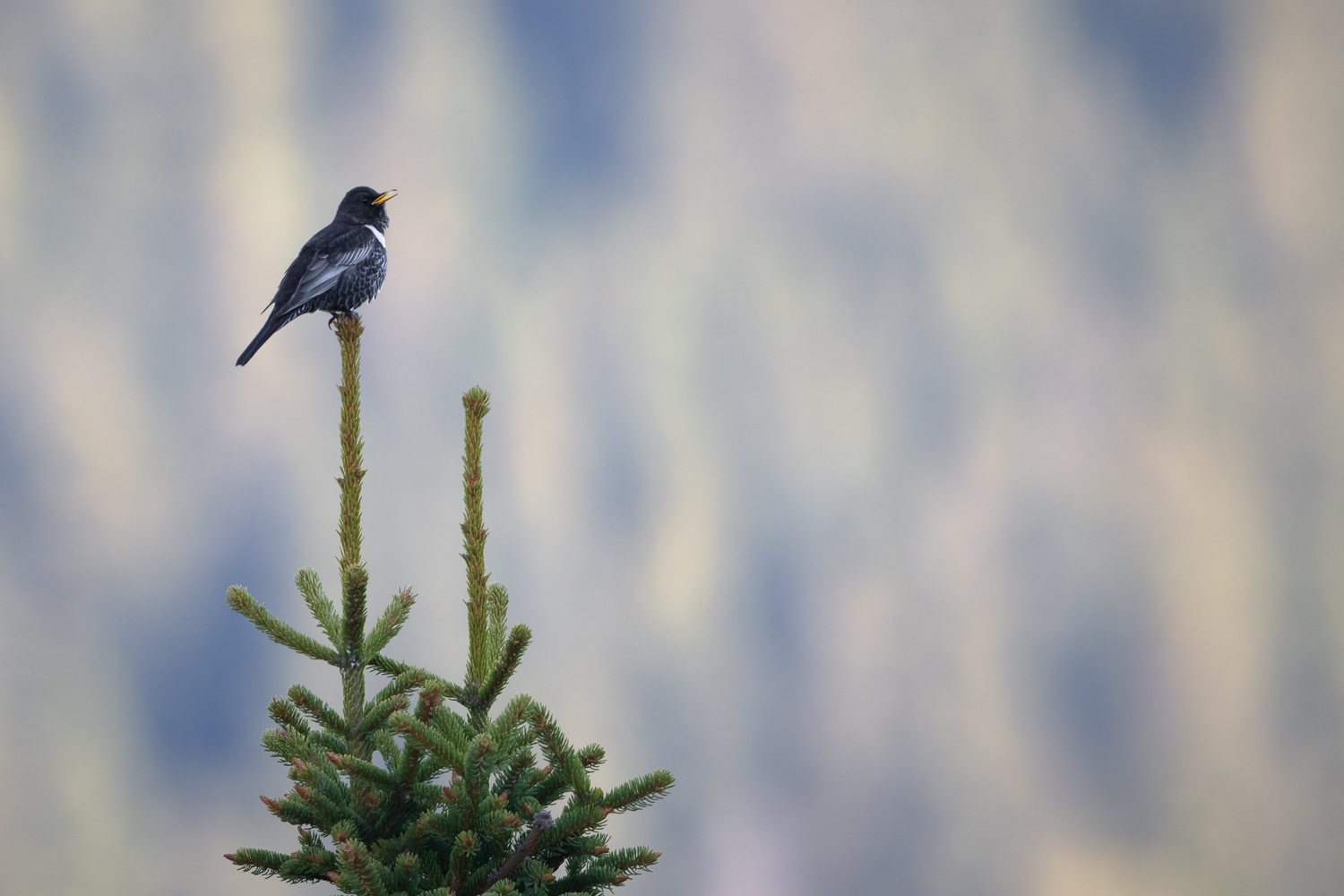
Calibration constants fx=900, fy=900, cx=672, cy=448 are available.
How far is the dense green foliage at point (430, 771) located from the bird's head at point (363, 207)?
481 centimetres

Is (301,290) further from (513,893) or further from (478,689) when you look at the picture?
(513,893)

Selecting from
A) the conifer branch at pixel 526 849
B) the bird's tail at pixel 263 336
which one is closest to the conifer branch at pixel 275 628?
the conifer branch at pixel 526 849

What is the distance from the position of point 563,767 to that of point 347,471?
1.88 meters

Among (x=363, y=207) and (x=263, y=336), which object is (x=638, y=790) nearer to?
(x=263, y=336)

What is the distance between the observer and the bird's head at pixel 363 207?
29.0 feet

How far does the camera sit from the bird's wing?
7.43 m

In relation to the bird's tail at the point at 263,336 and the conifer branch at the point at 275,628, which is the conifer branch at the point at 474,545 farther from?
the bird's tail at the point at 263,336

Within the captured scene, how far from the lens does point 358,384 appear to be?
482 centimetres

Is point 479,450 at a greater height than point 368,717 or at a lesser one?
greater

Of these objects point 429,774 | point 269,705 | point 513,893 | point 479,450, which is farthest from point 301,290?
point 513,893

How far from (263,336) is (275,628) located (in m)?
3.38

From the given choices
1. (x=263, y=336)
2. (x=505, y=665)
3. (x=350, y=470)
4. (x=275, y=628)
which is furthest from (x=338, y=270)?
(x=505, y=665)

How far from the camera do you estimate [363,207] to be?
29.5ft

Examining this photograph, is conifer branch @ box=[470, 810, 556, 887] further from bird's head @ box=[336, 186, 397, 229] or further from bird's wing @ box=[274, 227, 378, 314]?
bird's head @ box=[336, 186, 397, 229]
